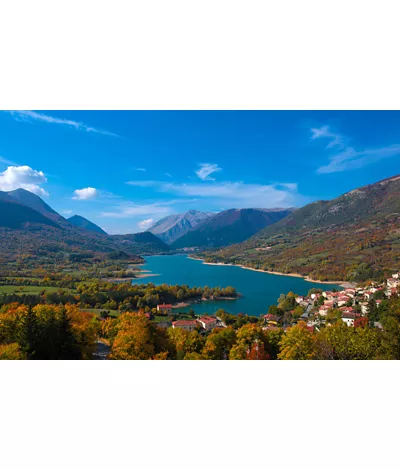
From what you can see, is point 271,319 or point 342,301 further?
point 342,301

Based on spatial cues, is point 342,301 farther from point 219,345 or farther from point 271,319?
point 219,345

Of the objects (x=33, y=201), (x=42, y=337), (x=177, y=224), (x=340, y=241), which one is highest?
(x=177, y=224)

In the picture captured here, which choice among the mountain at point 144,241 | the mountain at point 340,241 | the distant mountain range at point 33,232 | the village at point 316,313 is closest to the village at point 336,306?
the village at point 316,313

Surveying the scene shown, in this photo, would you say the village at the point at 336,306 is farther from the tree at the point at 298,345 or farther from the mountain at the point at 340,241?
the mountain at the point at 340,241

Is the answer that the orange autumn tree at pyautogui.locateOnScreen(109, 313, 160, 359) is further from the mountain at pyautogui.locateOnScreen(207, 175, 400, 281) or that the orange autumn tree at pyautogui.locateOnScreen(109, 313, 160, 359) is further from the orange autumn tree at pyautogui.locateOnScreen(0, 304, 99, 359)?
the mountain at pyautogui.locateOnScreen(207, 175, 400, 281)

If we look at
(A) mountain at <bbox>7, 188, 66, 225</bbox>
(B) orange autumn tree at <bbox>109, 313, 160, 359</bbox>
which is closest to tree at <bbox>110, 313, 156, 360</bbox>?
(B) orange autumn tree at <bbox>109, 313, 160, 359</bbox>

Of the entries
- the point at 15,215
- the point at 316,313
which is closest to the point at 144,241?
the point at 15,215
